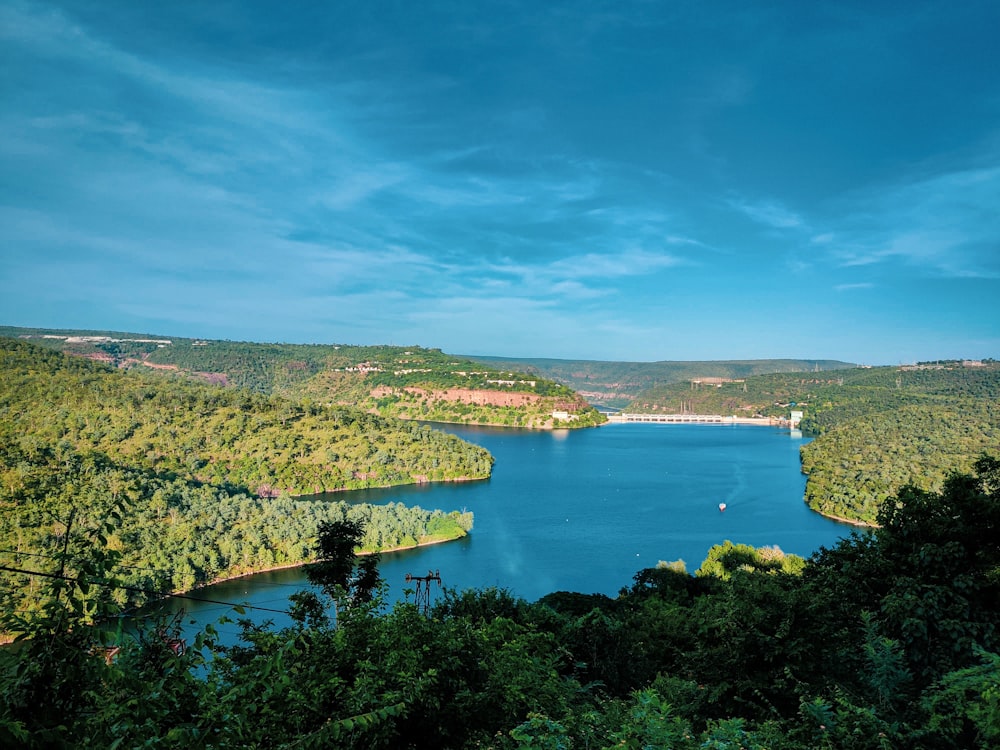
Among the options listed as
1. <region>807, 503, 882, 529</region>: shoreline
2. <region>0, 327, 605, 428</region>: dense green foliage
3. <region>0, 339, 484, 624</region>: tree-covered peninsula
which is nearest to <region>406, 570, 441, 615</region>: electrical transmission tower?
<region>0, 339, 484, 624</region>: tree-covered peninsula

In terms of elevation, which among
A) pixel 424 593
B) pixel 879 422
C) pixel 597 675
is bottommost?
pixel 424 593

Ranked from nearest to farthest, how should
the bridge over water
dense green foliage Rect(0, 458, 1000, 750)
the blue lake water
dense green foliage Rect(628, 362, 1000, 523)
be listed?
1. dense green foliage Rect(0, 458, 1000, 750)
2. the blue lake water
3. dense green foliage Rect(628, 362, 1000, 523)
4. the bridge over water

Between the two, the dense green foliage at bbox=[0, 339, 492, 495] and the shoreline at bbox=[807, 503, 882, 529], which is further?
the dense green foliage at bbox=[0, 339, 492, 495]

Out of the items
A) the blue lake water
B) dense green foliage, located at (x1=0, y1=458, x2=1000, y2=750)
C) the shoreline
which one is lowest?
the blue lake water

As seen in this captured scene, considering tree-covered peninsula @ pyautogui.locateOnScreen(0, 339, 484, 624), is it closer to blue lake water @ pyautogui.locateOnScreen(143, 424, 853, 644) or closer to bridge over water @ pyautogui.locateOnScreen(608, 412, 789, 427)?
blue lake water @ pyautogui.locateOnScreen(143, 424, 853, 644)

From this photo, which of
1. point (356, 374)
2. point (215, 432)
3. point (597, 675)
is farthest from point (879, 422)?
point (356, 374)

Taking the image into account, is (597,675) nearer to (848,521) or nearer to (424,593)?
(424,593)

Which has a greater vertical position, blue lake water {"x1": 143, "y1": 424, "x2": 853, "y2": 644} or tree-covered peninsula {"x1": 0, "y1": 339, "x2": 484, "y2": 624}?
tree-covered peninsula {"x1": 0, "y1": 339, "x2": 484, "y2": 624}
